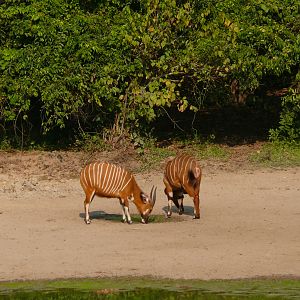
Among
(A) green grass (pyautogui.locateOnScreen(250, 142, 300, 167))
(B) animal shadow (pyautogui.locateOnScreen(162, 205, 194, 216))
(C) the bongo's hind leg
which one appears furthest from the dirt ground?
(A) green grass (pyautogui.locateOnScreen(250, 142, 300, 167))

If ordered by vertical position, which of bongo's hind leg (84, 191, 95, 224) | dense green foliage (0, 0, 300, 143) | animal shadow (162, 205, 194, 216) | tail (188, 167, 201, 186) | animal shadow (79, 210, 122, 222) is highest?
dense green foliage (0, 0, 300, 143)

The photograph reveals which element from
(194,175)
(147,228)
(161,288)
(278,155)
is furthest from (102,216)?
(278,155)

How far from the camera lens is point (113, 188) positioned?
626 inches

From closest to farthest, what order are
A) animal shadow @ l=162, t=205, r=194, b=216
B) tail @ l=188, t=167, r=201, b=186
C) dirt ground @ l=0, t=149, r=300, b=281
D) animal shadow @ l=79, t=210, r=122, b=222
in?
dirt ground @ l=0, t=149, r=300, b=281
tail @ l=188, t=167, r=201, b=186
animal shadow @ l=79, t=210, r=122, b=222
animal shadow @ l=162, t=205, r=194, b=216

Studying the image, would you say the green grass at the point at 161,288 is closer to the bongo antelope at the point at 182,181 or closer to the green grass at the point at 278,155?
the bongo antelope at the point at 182,181

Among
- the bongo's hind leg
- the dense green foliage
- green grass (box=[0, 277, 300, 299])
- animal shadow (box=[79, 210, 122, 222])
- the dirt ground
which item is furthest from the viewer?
the dense green foliage

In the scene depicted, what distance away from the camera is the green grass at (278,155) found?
65.2ft

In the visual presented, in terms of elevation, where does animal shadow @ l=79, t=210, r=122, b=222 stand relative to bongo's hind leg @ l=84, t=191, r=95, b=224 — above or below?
below

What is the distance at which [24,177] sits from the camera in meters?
19.2

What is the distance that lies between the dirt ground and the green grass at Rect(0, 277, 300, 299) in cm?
27

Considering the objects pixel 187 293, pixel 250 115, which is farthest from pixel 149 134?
pixel 187 293

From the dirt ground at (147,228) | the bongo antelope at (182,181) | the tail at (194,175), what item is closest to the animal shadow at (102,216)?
the dirt ground at (147,228)

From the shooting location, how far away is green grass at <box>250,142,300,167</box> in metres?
19.9

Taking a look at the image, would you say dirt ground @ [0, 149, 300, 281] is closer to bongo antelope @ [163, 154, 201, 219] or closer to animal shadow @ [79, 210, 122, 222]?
animal shadow @ [79, 210, 122, 222]
